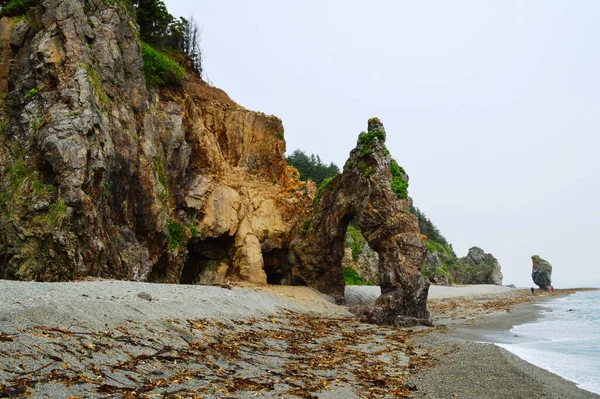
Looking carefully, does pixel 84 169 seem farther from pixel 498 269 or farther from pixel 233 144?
pixel 498 269

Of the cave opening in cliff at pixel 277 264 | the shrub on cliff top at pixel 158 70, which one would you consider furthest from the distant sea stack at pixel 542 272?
the shrub on cliff top at pixel 158 70

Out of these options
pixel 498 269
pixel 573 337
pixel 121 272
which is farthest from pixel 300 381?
pixel 498 269

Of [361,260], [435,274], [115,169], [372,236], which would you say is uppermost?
[115,169]

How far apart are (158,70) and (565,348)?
22486 millimetres

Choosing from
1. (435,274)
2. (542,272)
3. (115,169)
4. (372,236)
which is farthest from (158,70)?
(542,272)

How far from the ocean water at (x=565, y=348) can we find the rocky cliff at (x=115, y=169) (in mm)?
13245

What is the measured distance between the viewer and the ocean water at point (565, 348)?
9086 mm

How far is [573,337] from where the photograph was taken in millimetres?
15047

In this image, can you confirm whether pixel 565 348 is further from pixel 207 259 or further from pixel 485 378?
pixel 207 259

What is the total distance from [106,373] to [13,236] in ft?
31.1

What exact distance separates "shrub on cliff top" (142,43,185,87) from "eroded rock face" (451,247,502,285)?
2273 inches

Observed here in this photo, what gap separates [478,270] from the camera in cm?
6631

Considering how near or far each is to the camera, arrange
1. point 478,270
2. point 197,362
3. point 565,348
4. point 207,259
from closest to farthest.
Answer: point 197,362
point 565,348
point 207,259
point 478,270

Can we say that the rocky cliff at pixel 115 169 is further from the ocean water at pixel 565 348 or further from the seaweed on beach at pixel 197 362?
the ocean water at pixel 565 348
